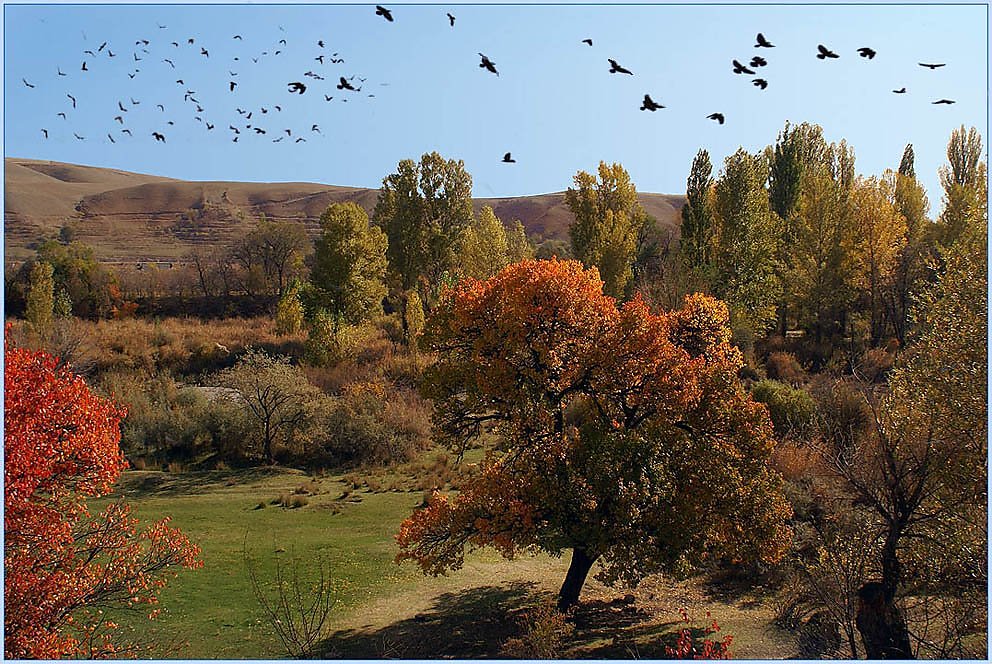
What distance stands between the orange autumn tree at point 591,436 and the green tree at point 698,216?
105 feet

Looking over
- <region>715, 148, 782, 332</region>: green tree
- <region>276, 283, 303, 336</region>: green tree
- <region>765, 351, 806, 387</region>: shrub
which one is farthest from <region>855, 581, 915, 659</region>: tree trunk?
<region>276, 283, 303, 336</region>: green tree

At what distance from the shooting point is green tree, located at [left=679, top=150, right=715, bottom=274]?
47.0 m

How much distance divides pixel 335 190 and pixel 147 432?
441 feet

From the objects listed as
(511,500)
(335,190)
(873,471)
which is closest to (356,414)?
(511,500)

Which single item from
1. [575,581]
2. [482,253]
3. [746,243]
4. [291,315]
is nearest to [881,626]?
[575,581]

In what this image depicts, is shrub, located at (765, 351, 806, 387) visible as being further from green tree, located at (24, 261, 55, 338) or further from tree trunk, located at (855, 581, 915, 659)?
green tree, located at (24, 261, 55, 338)

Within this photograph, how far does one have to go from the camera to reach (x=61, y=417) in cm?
1255

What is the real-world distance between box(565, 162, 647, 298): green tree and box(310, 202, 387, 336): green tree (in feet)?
44.4

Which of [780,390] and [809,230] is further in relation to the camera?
[809,230]

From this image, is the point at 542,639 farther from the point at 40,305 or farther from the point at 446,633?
the point at 40,305

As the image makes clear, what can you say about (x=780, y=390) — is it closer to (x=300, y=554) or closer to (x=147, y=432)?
(x=300, y=554)

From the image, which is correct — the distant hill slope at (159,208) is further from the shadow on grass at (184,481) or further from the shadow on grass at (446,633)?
the shadow on grass at (446,633)

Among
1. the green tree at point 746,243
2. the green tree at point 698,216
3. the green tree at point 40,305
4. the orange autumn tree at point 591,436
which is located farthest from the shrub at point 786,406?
the green tree at point 40,305

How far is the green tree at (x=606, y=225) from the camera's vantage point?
45.8 meters
